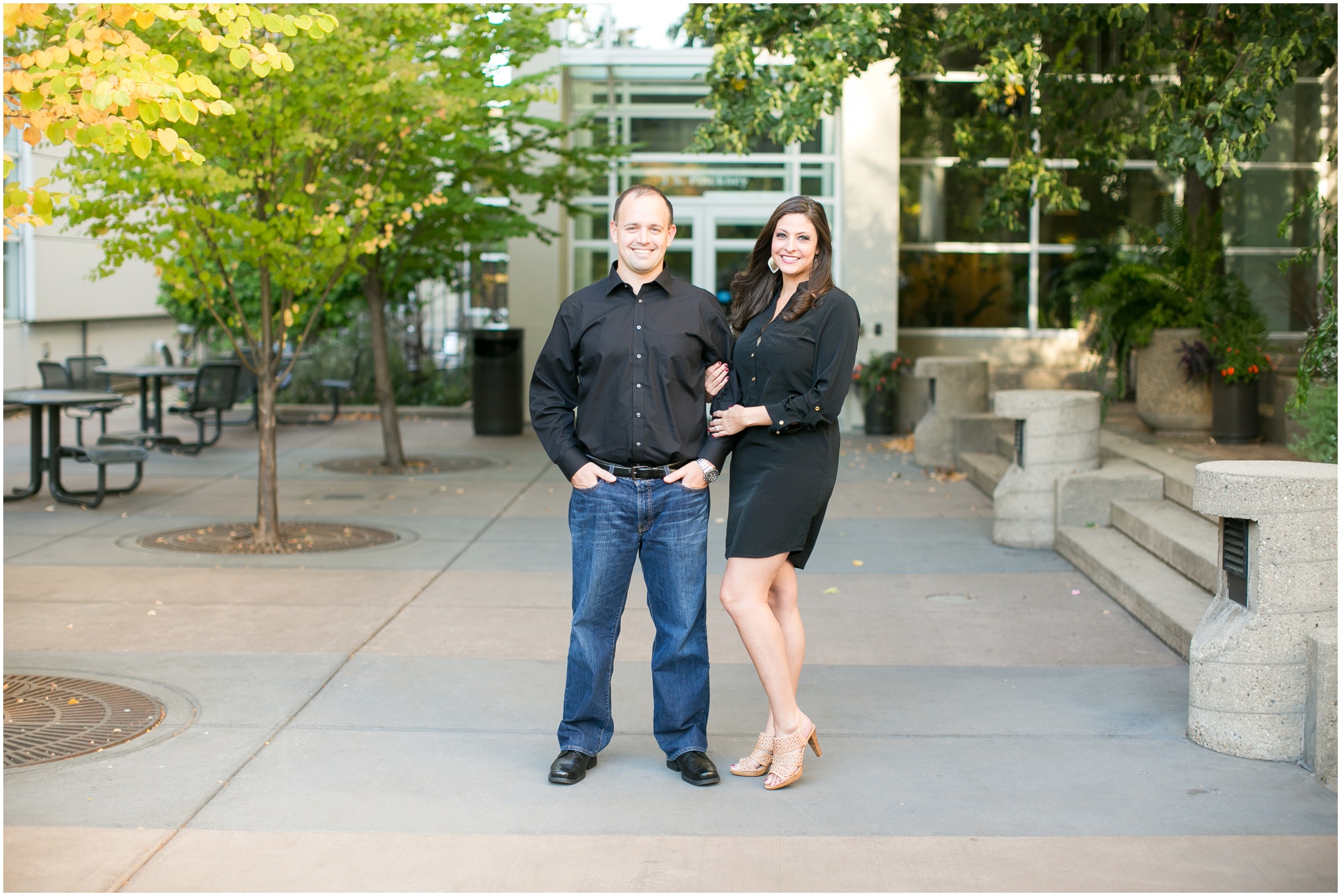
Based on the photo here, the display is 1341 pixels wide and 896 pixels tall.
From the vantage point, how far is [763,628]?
457 centimetres

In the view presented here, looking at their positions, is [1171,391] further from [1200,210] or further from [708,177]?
[708,177]

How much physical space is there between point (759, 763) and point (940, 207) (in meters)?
14.4

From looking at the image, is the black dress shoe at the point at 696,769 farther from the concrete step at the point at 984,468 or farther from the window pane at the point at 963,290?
the window pane at the point at 963,290

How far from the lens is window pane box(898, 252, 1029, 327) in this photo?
1800 centimetres

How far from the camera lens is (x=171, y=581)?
25.9ft

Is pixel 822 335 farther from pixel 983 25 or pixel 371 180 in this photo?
pixel 371 180

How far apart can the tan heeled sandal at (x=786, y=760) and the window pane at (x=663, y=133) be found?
46.8 ft

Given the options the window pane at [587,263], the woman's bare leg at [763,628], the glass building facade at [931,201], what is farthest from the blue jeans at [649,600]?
the window pane at [587,263]

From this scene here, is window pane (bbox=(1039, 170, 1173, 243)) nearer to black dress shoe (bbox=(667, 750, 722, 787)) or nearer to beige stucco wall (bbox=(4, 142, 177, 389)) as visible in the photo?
beige stucco wall (bbox=(4, 142, 177, 389))

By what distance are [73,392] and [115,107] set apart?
768cm

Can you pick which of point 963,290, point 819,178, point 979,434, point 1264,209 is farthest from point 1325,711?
point 1264,209

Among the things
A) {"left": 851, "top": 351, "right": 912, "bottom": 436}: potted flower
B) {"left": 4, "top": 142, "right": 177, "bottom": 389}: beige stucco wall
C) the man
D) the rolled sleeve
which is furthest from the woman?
{"left": 4, "top": 142, "right": 177, "bottom": 389}: beige stucco wall

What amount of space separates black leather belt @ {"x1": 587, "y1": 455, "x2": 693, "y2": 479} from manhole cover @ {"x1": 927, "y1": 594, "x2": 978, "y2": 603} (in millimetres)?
3489

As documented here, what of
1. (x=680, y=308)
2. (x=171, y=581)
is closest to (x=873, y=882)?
(x=680, y=308)
